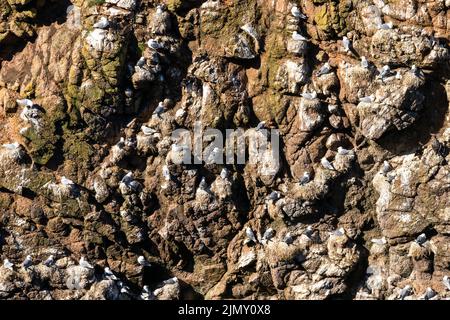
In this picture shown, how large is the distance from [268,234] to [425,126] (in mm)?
5981

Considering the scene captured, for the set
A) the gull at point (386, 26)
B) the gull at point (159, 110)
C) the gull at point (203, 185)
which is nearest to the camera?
the gull at point (386, 26)

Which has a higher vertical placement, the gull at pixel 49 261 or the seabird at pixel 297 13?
the seabird at pixel 297 13

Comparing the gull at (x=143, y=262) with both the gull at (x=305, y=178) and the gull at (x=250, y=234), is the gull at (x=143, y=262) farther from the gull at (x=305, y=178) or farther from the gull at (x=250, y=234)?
the gull at (x=305, y=178)

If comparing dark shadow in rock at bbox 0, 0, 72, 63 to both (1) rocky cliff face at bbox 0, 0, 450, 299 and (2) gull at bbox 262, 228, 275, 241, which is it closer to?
(1) rocky cliff face at bbox 0, 0, 450, 299

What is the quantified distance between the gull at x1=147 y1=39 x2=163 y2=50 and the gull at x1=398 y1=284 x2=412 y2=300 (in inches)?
425

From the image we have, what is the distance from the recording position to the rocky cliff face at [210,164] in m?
19.3

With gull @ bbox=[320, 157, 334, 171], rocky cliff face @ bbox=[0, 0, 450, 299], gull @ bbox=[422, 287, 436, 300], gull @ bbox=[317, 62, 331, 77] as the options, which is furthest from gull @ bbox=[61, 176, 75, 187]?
gull @ bbox=[422, 287, 436, 300]

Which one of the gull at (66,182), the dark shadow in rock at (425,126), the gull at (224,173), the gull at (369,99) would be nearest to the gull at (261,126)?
the gull at (224,173)

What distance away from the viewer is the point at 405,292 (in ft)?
63.9

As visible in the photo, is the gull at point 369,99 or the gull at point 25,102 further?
the gull at point 25,102

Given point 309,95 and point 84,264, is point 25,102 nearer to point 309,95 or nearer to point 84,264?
point 84,264

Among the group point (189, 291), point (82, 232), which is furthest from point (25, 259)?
point (189, 291)

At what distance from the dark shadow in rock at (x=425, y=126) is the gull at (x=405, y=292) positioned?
4.24m

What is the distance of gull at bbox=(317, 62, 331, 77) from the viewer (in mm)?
19141
